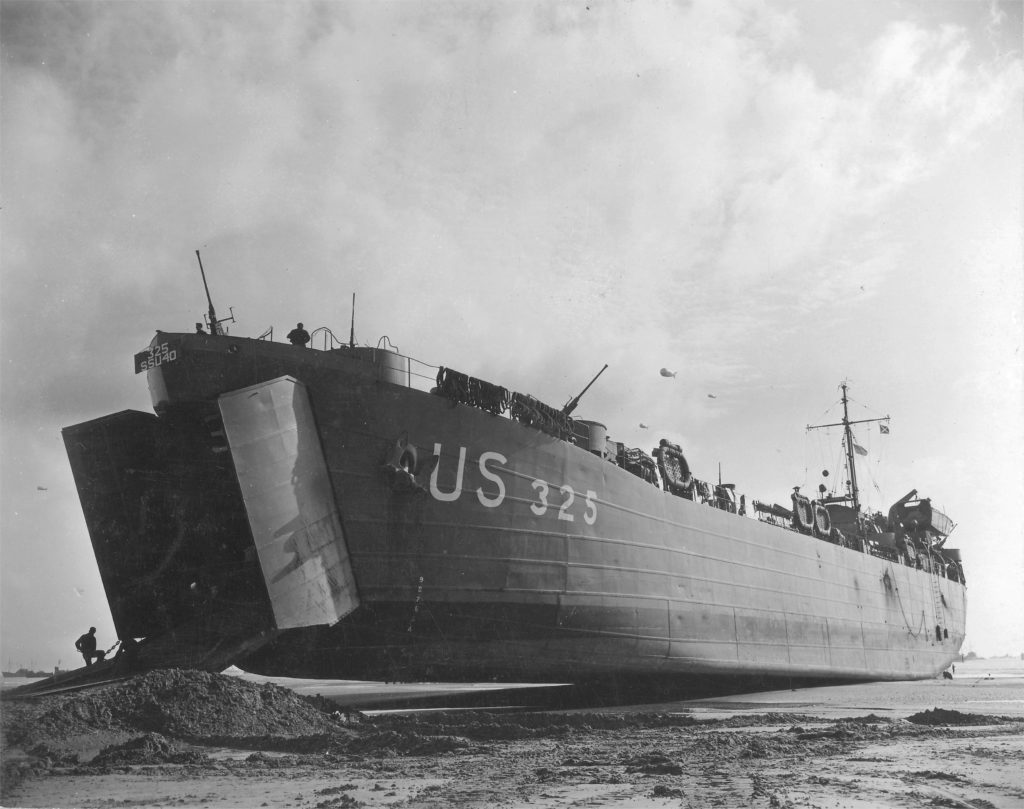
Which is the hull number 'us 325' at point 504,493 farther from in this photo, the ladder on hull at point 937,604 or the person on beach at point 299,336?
the ladder on hull at point 937,604

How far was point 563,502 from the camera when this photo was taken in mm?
13820

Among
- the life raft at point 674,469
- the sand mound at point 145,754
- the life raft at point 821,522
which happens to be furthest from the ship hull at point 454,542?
the life raft at point 821,522

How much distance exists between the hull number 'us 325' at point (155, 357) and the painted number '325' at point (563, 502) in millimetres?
5883

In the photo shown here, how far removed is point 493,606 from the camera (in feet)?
41.9

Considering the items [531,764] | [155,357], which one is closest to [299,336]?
[155,357]

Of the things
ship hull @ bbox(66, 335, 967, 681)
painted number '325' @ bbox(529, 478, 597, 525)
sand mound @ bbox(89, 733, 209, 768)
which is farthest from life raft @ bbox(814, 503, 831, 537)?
sand mound @ bbox(89, 733, 209, 768)

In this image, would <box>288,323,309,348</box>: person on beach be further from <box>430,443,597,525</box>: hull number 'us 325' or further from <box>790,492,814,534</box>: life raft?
<box>790,492,814,534</box>: life raft

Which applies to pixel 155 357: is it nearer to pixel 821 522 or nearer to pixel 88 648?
pixel 88 648

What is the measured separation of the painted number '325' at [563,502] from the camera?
1348 cm

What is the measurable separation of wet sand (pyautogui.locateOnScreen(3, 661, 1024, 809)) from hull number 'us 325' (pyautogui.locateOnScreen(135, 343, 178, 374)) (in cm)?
513

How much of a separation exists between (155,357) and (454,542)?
17.0ft

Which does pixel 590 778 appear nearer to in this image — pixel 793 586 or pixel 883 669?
pixel 793 586

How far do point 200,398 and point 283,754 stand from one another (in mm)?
5701

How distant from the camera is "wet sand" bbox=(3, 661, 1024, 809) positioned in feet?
18.7
